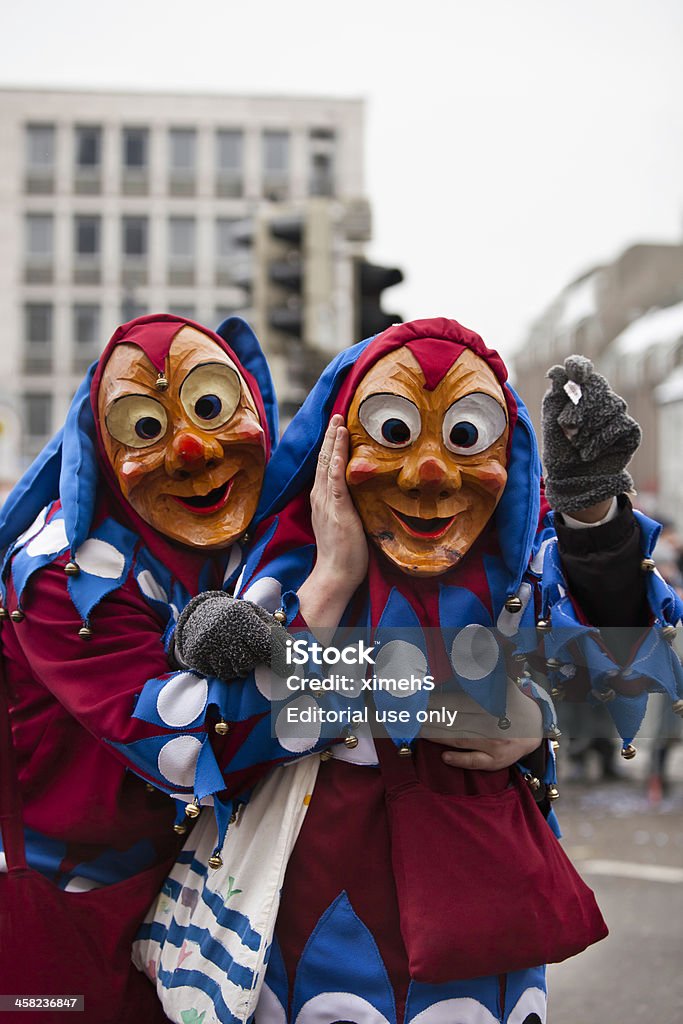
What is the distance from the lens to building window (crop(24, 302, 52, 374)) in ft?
79.5

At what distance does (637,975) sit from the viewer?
3.60 meters

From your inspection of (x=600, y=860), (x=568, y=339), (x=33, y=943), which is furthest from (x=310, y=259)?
(x=33, y=943)

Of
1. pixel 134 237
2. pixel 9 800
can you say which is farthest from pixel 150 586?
pixel 134 237

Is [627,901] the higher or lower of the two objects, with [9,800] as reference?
lower

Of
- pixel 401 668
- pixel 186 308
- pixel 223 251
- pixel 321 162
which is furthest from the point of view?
pixel 223 251

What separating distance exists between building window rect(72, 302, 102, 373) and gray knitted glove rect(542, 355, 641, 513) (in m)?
24.0

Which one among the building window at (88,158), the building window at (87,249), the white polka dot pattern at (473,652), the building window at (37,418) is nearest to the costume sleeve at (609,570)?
the white polka dot pattern at (473,652)

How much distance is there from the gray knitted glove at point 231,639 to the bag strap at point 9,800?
0.49 meters

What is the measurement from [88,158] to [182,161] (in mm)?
3623

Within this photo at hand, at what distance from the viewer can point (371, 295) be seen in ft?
16.0

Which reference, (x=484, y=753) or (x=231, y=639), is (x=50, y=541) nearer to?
(x=231, y=639)

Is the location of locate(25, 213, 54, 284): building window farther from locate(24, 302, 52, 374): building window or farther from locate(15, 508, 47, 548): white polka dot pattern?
locate(15, 508, 47, 548): white polka dot pattern

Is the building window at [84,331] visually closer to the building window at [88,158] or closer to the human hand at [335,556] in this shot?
the building window at [88,158]

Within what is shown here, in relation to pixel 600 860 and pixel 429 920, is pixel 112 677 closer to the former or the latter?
pixel 429 920
